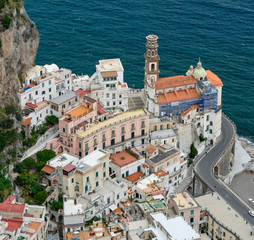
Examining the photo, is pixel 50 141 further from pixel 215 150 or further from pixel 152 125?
pixel 215 150

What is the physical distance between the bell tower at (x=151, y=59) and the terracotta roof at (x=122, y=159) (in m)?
26.7

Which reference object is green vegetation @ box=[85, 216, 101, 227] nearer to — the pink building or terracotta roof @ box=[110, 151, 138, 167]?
terracotta roof @ box=[110, 151, 138, 167]

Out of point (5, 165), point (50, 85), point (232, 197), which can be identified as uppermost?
point (50, 85)

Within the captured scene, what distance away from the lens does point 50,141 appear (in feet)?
514

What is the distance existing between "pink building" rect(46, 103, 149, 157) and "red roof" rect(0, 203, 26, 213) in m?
26.3

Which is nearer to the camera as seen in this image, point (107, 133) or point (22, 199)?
point (22, 199)

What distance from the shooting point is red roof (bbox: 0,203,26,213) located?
13138cm

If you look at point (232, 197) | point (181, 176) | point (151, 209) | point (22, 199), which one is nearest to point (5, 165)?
point (22, 199)

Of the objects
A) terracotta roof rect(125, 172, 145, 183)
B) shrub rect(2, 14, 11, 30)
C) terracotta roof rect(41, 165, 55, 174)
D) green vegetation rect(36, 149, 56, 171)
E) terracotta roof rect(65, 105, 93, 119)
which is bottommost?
terracotta roof rect(125, 172, 145, 183)

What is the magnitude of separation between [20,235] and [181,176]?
177 feet

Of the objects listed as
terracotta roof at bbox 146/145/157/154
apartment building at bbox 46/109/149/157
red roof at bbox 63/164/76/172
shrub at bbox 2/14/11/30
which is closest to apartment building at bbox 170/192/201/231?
terracotta roof at bbox 146/145/157/154

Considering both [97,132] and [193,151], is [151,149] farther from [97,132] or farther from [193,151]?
[193,151]

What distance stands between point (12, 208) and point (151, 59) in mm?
65459

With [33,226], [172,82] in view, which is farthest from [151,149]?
[33,226]
